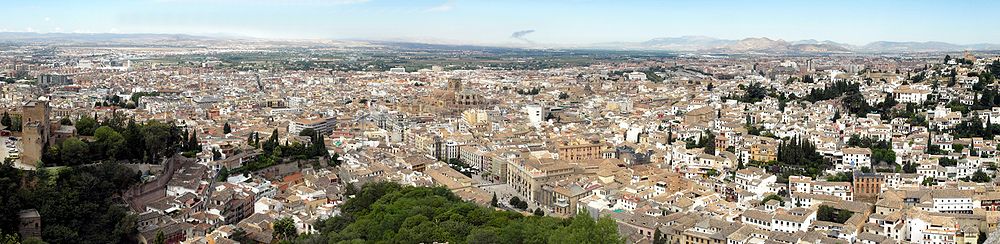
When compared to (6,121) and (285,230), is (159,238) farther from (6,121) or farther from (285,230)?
(6,121)

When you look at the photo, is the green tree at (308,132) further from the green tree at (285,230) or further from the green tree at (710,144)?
the green tree at (285,230)

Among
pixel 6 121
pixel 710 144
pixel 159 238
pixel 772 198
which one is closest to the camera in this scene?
pixel 159 238

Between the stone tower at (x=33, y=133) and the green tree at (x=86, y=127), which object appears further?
the green tree at (x=86, y=127)

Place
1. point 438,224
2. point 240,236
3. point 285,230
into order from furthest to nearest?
point 285,230, point 240,236, point 438,224

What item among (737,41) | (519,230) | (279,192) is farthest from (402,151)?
(737,41)

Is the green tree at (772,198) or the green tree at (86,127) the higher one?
the green tree at (86,127)

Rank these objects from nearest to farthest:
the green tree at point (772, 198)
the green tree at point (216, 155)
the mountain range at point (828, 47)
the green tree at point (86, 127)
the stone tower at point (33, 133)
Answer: the stone tower at point (33, 133), the green tree at point (772, 198), the green tree at point (86, 127), the green tree at point (216, 155), the mountain range at point (828, 47)

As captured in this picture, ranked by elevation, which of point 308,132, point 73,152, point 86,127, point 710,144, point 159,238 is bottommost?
point 159,238

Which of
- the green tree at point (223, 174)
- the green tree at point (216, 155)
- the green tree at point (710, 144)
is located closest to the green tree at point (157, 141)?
the green tree at point (216, 155)

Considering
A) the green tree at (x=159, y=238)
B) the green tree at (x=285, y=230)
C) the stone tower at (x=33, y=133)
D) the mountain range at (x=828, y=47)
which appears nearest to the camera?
the green tree at (x=159, y=238)

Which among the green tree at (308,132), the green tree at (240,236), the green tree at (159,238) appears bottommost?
the green tree at (240,236)

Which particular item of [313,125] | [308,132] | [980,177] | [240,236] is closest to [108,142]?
[240,236]
